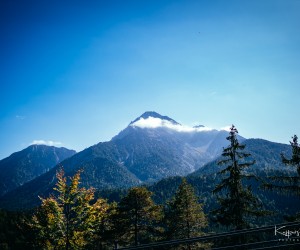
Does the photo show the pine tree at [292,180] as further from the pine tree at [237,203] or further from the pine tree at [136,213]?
the pine tree at [136,213]

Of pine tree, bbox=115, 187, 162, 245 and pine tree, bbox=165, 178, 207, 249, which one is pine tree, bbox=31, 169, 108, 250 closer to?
pine tree, bbox=115, 187, 162, 245

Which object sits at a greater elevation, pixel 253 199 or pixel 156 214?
pixel 253 199

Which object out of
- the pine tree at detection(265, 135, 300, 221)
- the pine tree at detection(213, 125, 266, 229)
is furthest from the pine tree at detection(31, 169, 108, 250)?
the pine tree at detection(265, 135, 300, 221)

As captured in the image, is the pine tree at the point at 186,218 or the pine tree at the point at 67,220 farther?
the pine tree at the point at 186,218

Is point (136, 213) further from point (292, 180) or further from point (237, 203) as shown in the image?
point (292, 180)

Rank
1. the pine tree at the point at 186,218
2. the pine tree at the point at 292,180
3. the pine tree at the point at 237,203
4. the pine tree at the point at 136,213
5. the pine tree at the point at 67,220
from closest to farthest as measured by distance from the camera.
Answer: the pine tree at the point at 292,180
the pine tree at the point at 67,220
the pine tree at the point at 237,203
the pine tree at the point at 186,218
the pine tree at the point at 136,213

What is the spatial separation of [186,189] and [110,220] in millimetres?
10109

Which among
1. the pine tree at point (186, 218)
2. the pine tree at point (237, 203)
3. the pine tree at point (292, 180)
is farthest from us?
the pine tree at point (186, 218)

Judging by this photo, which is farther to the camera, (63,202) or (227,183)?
(227,183)

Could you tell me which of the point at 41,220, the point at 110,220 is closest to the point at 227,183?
the point at 41,220

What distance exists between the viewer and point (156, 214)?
30.2 m

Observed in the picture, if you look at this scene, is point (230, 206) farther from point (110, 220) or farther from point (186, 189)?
point (110, 220)

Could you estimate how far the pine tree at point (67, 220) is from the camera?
17719 mm

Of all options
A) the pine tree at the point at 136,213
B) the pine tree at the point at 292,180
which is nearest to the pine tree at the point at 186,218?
the pine tree at the point at 136,213
